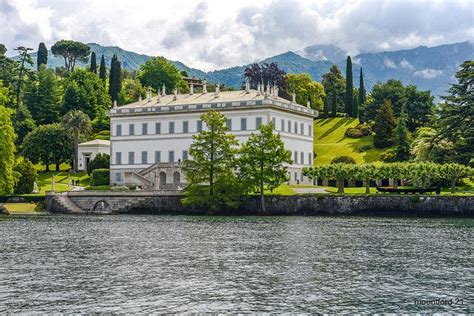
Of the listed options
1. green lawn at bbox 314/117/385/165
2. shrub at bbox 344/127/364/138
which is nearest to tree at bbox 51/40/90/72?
green lawn at bbox 314/117/385/165

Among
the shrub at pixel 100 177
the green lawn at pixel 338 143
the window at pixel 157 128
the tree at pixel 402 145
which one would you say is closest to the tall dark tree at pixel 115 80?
the green lawn at pixel 338 143

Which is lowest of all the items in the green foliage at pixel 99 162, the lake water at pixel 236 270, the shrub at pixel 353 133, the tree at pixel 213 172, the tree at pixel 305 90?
the lake water at pixel 236 270

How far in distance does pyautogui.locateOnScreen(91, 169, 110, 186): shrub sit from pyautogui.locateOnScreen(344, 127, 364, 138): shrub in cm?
3492

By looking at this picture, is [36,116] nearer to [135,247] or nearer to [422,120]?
[422,120]

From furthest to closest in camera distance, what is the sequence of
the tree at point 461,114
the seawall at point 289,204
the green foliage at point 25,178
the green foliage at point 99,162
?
1. the green foliage at point 99,162
2. the green foliage at point 25,178
3. the tree at point 461,114
4. the seawall at point 289,204

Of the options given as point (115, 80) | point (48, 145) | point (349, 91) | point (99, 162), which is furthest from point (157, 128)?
point (115, 80)

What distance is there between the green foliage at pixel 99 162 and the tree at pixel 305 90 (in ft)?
139

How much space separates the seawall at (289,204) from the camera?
65125 mm

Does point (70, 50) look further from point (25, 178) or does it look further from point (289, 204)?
point (289, 204)

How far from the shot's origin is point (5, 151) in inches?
2591

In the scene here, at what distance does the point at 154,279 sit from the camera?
28.1 m

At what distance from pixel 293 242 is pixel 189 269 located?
1164 centimetres

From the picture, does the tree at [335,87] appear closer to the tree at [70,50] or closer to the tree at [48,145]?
the tree at [48,145]

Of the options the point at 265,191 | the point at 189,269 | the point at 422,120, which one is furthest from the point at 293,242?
the point at 422,120
